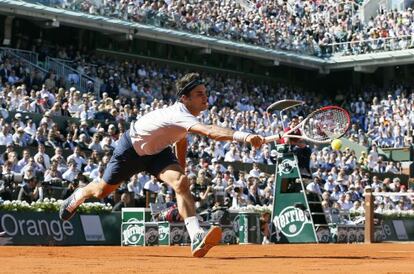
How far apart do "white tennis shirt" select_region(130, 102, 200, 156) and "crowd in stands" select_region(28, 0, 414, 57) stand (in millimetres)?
24579

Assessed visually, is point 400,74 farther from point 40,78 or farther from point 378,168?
point 40,78

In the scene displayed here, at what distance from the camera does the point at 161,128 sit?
10.5 meters

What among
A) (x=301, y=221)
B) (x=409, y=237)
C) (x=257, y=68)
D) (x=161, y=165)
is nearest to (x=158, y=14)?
(x=257, y=68)

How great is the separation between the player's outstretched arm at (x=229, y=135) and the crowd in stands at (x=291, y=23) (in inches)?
1015

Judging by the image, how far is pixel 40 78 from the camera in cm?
2902

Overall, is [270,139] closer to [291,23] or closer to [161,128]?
[161,128]

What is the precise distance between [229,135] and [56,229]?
9.93 metres

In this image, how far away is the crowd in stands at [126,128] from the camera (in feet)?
69.0

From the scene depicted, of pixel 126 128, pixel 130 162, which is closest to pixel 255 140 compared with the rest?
pixel 130 162

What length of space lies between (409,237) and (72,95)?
1037 centimetres

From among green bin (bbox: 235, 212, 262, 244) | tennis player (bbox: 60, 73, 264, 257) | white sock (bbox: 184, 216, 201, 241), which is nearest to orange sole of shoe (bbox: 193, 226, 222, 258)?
tennis player (bbox: 60, 73, 264, 257)

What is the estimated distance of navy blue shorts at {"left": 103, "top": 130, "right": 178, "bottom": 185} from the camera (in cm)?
1087

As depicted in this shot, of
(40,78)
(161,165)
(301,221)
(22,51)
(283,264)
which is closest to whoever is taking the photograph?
(283,264)

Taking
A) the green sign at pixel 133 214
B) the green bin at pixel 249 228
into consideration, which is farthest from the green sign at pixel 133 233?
the green bin at pixel 249 228
